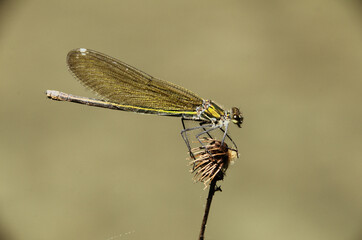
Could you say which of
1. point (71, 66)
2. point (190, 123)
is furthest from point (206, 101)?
point (71, 66)

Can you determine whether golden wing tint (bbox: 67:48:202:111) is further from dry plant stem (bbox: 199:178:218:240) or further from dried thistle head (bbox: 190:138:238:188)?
dry plant stem (bbox: 199:178:218:240)

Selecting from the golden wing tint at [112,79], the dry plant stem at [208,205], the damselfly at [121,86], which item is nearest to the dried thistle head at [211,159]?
the dry plant stem at [208,205]

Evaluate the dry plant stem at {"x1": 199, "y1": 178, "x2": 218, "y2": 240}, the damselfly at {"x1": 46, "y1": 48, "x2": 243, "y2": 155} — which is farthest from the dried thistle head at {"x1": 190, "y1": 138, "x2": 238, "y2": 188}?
the damselfly at {"x1": 46, "y1": 48, "x2": 243, "y2": 155}

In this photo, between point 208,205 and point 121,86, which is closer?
point 208,205

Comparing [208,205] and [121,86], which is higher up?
[121,86]

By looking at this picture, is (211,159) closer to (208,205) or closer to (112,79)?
(208,205)

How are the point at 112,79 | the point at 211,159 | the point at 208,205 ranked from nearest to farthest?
the point at 208,205
the point at 211,159
the point at 112,79

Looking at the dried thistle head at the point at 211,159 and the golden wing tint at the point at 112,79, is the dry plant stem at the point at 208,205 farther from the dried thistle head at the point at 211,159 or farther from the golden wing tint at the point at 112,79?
the golden wing tint at the point at 112,79

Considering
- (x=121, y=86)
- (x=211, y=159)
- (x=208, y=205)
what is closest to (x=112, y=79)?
(x=121, y=86)
